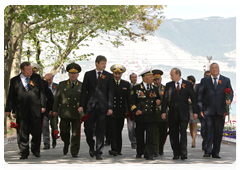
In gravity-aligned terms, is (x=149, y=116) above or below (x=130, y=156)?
above

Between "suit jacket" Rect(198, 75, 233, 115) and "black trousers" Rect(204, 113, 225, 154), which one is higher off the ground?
"suit jacket" Rect(198, 75, 233, 115)

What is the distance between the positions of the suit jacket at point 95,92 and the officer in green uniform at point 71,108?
1.92ft

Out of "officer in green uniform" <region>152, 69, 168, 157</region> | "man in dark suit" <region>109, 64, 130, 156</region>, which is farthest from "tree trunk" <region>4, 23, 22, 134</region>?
"officer in green uniform" <region>152, 69, 168, 157</region>

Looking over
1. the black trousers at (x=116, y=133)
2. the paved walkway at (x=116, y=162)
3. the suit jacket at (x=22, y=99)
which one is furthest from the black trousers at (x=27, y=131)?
the black trousers at (x=116, y=133)

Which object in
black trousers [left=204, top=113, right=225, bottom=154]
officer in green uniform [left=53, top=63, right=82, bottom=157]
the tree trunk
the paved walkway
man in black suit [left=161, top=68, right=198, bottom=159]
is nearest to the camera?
the paved walkway

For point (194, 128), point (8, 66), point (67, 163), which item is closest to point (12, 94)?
point (67, 163)

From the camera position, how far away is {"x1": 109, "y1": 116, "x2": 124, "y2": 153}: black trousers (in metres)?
9.93

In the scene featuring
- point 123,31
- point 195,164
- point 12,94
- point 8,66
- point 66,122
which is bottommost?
point 195,164

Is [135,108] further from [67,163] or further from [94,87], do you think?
[67,163]

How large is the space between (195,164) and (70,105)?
3297mm

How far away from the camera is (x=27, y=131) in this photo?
935 cm

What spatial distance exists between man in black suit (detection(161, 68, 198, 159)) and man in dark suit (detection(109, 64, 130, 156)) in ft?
4.20

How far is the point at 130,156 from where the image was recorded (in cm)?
978

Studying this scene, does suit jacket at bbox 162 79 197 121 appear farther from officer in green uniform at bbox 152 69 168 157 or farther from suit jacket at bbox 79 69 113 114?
suit jacket at bbox 79 69 113 114
